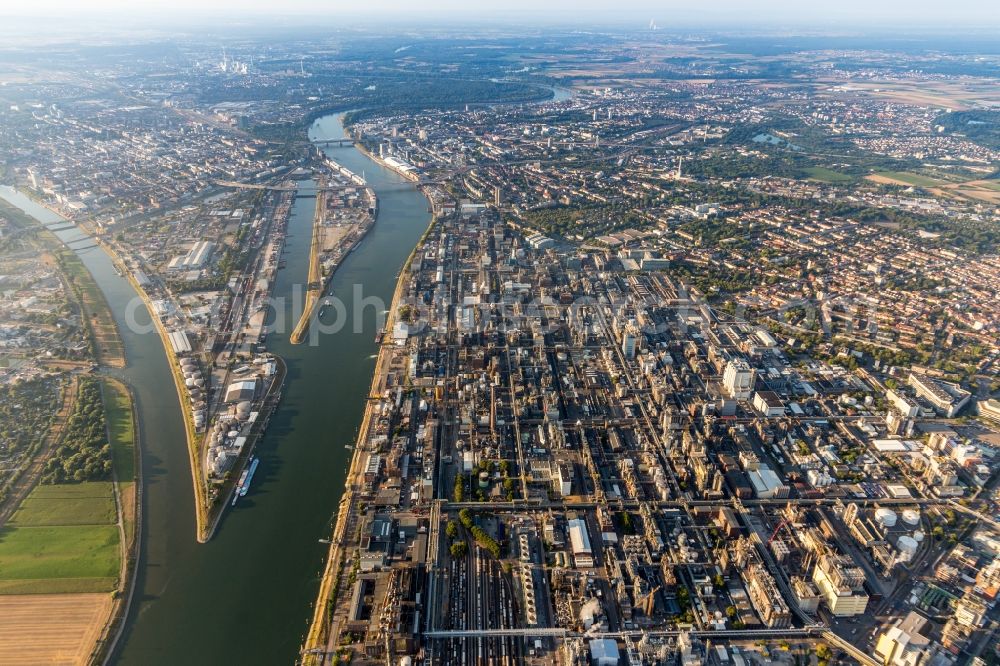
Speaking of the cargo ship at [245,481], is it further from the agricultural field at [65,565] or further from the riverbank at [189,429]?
the agricultural field at [65,565]

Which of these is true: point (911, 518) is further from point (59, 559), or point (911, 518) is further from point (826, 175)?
point (826, 175)

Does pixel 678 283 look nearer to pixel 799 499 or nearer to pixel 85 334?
pixel 799 499

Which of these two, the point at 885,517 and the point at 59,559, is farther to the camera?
the point at 885,517

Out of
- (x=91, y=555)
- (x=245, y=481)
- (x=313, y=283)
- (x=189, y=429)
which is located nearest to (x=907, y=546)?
(x=245, y=481)

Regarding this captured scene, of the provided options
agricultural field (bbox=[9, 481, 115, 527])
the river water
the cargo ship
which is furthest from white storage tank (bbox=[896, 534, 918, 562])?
agricultural field (bbox=[9, 481, 115, 527])

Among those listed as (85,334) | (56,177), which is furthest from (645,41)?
(85,334)

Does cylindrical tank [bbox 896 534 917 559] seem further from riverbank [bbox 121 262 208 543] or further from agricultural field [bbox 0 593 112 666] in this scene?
agricultural field [bbox 0 593 112 666]
